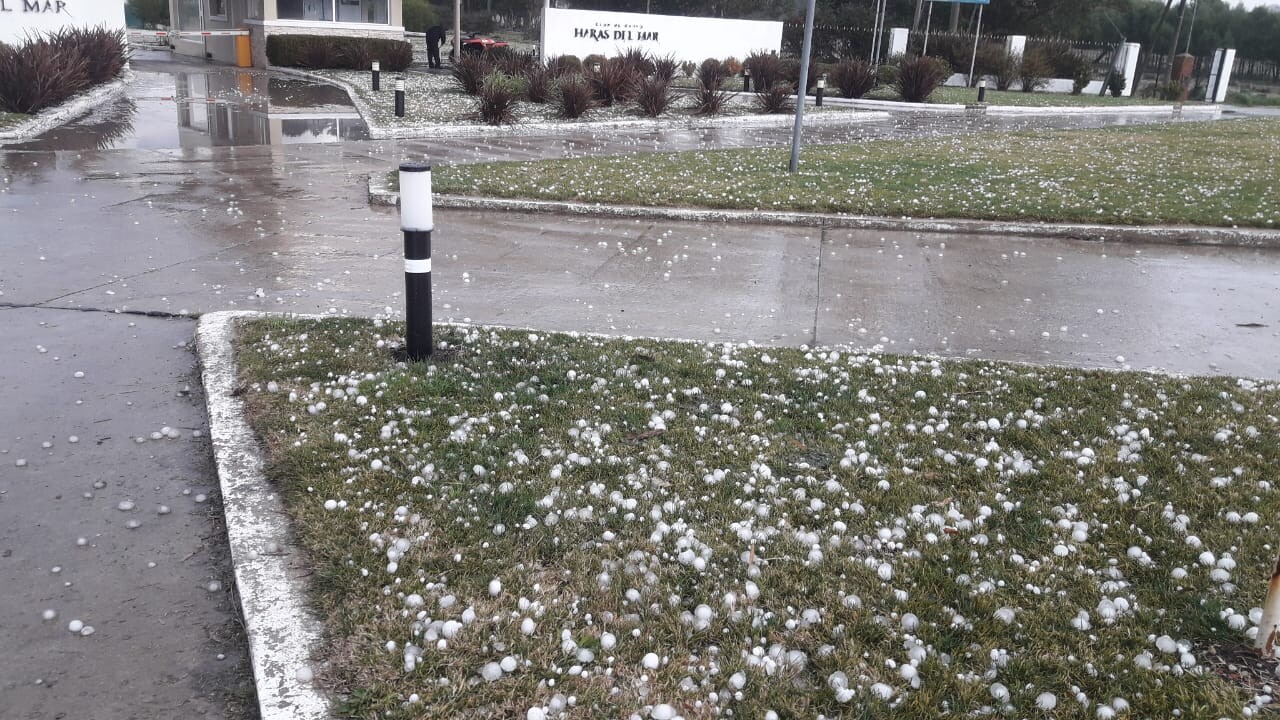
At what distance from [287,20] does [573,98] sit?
19.3 m

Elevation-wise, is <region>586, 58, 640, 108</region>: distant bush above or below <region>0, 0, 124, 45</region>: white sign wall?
below

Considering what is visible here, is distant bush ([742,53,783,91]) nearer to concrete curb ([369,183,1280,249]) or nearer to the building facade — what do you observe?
the building facade

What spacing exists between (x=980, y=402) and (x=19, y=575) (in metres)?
4.33

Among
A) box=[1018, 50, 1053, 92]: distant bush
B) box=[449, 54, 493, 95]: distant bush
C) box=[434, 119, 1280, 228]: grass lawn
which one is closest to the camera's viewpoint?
box=[434, 119, 1280, 228]: grass lawn

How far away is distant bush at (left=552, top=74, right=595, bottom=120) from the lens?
19797 mm

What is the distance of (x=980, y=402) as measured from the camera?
4988 mm

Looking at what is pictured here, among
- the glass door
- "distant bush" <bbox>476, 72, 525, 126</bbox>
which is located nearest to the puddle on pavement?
"distant bush" <bbox>476, 72, 525, 126</bbox>

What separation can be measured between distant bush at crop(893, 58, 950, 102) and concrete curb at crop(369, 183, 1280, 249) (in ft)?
63.6

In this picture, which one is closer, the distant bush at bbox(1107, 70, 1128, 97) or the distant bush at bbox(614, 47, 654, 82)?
the distant bush at bbox(614, 47, 654, 82)

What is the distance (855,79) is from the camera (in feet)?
92.4

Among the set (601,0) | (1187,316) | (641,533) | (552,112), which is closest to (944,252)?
(1187,316)

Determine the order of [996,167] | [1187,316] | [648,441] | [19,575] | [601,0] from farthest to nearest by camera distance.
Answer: [601,0], [996,167], [1187,316], [648,441], [19,575]

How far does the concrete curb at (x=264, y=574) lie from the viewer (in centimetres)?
275

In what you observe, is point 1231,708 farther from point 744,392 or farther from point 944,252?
point 944,252
